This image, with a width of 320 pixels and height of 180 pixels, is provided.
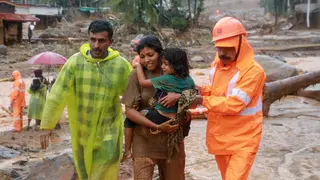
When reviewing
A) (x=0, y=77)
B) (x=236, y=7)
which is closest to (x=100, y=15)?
(x=0, y=77)

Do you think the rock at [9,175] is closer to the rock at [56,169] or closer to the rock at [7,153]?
the rock at [56,169]

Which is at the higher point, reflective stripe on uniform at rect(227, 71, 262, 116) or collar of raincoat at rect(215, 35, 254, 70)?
collar of raincoat at rect(215, 35, 254, 70)

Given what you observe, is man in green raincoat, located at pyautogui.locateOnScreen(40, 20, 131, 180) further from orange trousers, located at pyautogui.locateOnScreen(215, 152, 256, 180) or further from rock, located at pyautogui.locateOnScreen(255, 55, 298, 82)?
rock, located at pyautogui.locateOnScreen(255, 55, 298, 82)

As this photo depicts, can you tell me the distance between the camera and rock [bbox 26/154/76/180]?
18.1 ft

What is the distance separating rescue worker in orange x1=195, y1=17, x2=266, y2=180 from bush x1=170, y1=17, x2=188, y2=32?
3516 cm

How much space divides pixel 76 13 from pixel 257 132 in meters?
51.6

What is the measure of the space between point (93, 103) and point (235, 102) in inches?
45.3

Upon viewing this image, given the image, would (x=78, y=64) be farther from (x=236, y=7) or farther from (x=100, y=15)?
(x=236, y=7)

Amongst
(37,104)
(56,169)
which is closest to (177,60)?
(56,169)

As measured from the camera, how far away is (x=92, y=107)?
4.11 m

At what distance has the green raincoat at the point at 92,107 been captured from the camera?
4070mm

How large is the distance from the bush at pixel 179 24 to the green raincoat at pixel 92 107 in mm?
34776

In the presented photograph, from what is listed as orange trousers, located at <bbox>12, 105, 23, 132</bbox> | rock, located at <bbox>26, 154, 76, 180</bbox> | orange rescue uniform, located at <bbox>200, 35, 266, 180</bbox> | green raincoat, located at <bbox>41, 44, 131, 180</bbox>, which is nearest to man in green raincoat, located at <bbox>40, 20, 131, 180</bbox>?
green raincoat, located at <bbox>41, 44, 131, 180</bbox>

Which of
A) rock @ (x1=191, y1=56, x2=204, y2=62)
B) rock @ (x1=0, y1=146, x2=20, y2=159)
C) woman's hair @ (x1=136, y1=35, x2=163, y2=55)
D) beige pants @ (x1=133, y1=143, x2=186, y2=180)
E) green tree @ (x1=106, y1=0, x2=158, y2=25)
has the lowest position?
→ rock @ (x1=0, y1=146, x2=20, y2=159)
